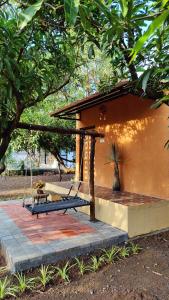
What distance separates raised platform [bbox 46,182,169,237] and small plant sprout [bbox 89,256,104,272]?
1202 millimetres

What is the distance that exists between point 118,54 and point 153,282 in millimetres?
3701

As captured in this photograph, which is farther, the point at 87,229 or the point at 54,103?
the point at 54,103

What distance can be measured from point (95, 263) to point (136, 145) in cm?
407

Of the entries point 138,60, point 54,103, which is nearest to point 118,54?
point 138,60

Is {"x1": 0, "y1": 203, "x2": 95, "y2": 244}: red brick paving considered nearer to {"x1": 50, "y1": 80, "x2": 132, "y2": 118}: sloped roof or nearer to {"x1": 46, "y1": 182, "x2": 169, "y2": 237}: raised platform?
{"x1": 46, "y1": 182, "x2": 169, "y2": 237}: raised platform

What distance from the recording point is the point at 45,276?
418cm

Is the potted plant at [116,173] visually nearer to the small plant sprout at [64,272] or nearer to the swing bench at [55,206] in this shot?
the swing bench at [55,206]

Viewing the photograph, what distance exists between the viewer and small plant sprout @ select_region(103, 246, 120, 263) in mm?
4850

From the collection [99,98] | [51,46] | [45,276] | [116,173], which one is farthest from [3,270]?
[99,98]

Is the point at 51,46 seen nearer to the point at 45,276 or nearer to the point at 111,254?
the point at 45,276

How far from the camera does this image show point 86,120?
1030 cm

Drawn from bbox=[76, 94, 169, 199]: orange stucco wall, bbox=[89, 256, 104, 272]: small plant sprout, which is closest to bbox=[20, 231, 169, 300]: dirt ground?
bbox=[89, 256, 104, 272]: small plant sprout

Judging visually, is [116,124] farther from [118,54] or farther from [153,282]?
[153,282]

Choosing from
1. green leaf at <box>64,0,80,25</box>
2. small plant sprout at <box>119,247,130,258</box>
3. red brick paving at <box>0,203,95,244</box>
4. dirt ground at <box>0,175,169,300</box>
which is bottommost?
dirt ground at <box>0,175,169,300</box>
